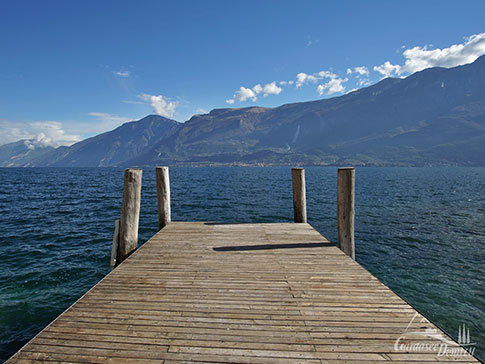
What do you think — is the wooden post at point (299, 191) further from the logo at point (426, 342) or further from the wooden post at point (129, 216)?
the logo at point (426, 342)

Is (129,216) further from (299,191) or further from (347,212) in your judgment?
(347,212)

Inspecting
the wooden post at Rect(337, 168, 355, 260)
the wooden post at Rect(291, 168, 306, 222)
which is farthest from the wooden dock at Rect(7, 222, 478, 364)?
the wooden post at Rect(291, 168, 306, 222)

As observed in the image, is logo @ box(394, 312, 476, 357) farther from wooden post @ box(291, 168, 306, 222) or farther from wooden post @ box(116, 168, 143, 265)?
wooden post @ box(116, 168, 143, 265)

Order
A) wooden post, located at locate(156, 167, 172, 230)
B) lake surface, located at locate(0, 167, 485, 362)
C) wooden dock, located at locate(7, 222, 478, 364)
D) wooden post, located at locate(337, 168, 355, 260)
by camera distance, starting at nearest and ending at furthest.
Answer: wooden dock, located at locate(7, 222, 478, 364) < wooden post, located at locate(337, 168, 355, 260) < lake surface, located at locate(0, 167, 485, 362) < wooden post, located at locate(156, 167, 172, 230)

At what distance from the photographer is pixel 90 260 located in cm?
900

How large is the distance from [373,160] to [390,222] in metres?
198

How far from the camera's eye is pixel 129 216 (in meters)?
6.02

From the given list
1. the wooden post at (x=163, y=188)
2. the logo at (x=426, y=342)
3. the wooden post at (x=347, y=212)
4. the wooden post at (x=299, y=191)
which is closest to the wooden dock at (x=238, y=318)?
the logo at (x=426, y=342)

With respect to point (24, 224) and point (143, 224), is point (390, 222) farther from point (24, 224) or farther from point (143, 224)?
point (24, 224)

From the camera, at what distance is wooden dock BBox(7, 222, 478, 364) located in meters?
2.50

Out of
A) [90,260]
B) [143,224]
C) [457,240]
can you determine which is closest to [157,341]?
[90,260]

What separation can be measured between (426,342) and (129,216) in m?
6.09

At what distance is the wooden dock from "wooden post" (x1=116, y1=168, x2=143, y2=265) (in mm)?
920

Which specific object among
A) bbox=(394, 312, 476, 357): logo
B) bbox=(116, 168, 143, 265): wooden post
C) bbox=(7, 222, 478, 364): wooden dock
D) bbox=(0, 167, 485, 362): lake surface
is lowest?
bbox=(0, 167, 485, 362): lake surface
